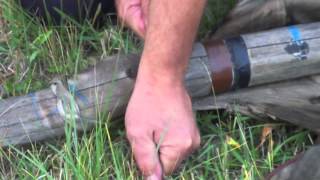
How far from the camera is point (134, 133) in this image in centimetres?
184

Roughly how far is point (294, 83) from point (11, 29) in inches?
33.9

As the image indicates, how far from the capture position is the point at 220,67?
2.00 meters

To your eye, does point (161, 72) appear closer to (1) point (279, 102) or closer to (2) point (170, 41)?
(2) point (170, 41)

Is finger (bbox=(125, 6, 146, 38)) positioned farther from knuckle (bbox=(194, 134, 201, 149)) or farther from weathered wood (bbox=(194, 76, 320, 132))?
knuckle (bbox=(194, 134, 201, 149))

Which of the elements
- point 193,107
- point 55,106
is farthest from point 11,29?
point 193,107

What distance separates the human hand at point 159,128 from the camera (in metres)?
1.82

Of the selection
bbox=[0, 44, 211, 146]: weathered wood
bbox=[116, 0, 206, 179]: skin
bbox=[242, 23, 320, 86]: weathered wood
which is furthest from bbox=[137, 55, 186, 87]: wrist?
bbox=[242, 23, 320, 86]: weathered wood

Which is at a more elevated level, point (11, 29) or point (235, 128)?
point (11, 29)

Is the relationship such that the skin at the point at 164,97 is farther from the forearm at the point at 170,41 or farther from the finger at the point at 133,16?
the finger at the point at 133,16

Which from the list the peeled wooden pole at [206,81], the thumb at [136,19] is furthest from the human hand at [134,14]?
the peeled wooden pole at [206,81]

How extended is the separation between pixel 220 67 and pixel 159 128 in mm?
280

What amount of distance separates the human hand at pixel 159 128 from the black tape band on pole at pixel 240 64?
0.19 metres

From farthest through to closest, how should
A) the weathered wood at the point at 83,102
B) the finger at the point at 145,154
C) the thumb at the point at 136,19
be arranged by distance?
the thumb at the point at 136,19, the weathered wood at the point at 83,102, the finger at the point at 145,154

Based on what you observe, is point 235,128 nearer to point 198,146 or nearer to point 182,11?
point 198,146
